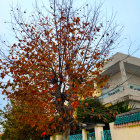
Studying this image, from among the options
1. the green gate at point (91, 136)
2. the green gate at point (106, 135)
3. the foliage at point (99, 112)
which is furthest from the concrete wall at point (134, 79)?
the green gate at point (106, 135)

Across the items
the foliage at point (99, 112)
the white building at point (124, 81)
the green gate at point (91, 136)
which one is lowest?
the green gate at point (91, 136)

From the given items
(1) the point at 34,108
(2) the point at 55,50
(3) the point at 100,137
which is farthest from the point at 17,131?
(2) the point at 55,50

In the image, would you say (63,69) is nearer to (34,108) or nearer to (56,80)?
(56,80)

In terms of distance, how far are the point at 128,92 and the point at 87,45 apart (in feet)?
22.5

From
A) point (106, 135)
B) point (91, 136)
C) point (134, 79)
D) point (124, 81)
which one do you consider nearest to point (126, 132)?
point (106, 135)

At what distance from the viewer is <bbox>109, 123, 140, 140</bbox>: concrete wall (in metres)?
5.22

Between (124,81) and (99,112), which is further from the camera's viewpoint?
(124,81)

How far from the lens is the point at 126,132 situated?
220 inches

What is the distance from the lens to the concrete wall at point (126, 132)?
206 inches

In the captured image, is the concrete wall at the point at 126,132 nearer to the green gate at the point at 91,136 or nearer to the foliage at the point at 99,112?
the green gate at the point at 91,136

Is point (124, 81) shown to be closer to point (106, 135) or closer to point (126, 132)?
point (106, 135)

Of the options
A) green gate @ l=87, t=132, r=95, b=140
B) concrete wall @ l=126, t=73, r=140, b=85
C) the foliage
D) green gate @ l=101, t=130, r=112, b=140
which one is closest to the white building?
concrete wall @ l=126, t=73, r=140, b=85

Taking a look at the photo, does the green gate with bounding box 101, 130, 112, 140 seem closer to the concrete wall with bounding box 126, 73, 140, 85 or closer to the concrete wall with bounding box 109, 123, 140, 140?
the concrete wall with bounding box 109, 123, 140, 140

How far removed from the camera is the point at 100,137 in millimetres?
7203
